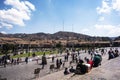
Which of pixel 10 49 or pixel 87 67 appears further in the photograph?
pixel 10 49

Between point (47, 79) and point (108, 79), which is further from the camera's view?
point (47, 79)

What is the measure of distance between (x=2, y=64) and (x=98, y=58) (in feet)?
66.3

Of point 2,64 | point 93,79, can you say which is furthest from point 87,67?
point 2,64

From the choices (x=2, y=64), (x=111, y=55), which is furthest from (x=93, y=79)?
(x=2, y=64)

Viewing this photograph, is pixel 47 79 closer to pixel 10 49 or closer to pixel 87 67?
pixel 87 67

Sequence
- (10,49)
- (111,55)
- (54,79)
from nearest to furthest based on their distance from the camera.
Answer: (54,79)
(111,55)
(10,49)

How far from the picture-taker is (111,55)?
3434cm

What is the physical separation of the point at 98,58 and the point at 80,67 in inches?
185

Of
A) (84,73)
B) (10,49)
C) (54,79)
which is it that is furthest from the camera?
(10,49)

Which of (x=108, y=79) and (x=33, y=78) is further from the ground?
(x=108, y=79)

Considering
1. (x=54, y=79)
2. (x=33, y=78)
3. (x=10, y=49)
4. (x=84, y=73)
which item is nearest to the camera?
(x=84, y=73)

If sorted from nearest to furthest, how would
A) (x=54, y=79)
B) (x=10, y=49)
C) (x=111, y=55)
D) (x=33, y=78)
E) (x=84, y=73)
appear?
(x=84, y=73) < (x=54, y=79) < (x=33, y=78) < (x=111, y=55) < (x=10, y=49)

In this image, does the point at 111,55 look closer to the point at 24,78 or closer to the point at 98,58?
the point at 98,58

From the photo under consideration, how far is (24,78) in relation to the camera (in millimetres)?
23859
